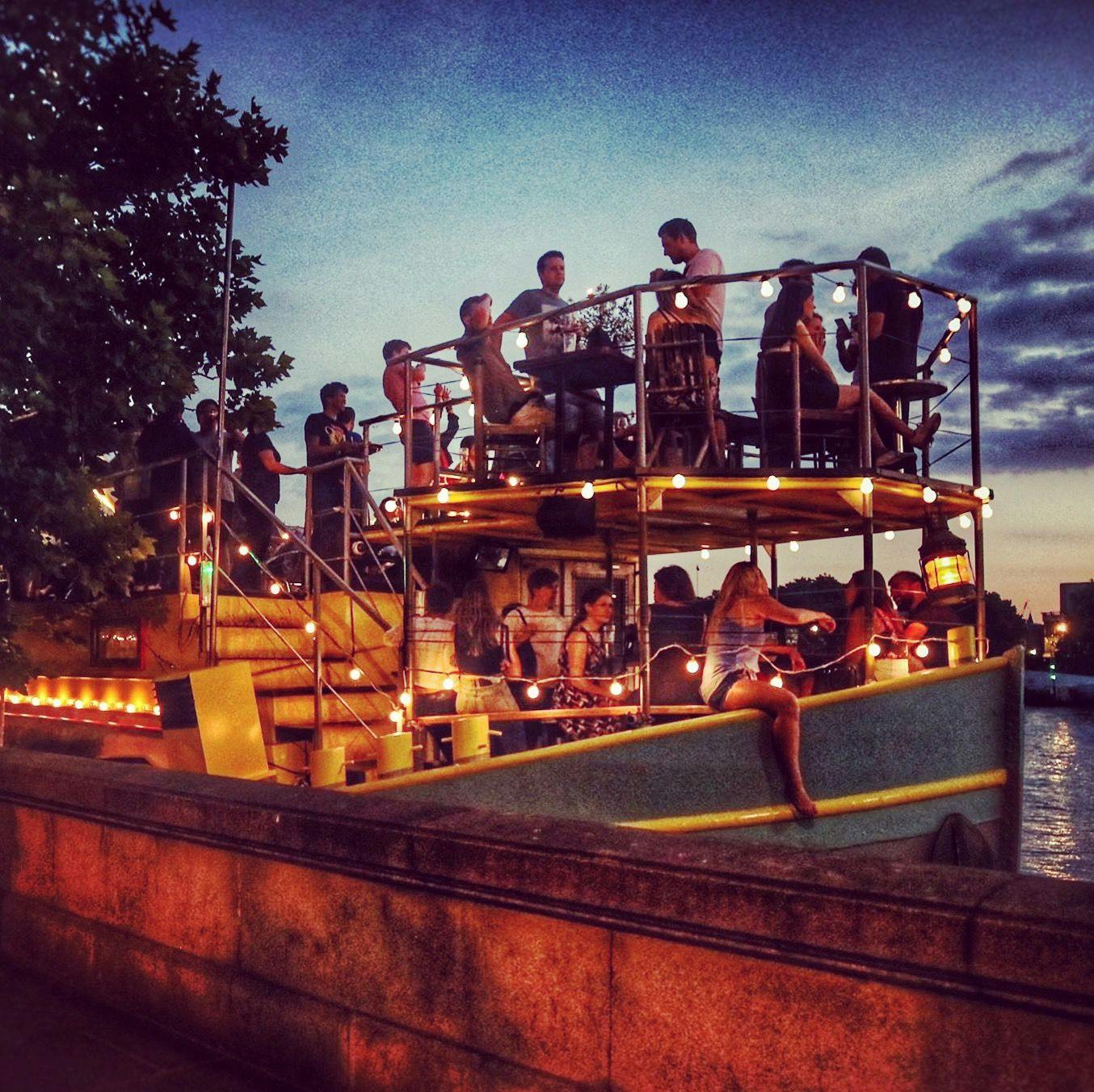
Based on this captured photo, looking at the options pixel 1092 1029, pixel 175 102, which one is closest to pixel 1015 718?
pixel 1092 1029

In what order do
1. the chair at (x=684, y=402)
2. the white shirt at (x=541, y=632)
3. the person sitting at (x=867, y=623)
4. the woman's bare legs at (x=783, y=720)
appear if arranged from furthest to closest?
the white shirt at (x=541, y=632) < the chair at (x=684, y=402) < the person sitting at (x=867, y=623) < the woman's bare legs at (x=783, y=720)

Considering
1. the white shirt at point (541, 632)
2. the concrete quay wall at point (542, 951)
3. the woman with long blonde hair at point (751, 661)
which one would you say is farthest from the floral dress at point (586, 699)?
the concrete quay wall at point (542, 951)

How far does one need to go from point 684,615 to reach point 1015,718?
2.64 meters

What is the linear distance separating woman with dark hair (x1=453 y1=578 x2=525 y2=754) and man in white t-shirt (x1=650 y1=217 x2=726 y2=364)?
112 inches

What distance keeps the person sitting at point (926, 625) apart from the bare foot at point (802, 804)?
64.3 inches

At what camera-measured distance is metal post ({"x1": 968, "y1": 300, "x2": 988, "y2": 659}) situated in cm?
902

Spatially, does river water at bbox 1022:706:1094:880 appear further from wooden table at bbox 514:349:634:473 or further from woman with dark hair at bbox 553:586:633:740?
wooden table at bbox 514:349:634:473

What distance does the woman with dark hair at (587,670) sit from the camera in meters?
8.97

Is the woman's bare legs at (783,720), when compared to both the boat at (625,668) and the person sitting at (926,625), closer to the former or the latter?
the boat at (625,668)

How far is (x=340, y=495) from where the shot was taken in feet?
41.4

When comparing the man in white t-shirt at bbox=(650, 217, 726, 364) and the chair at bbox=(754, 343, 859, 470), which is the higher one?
the man in white t-shirt at bbox=(650, 217, 726, 364)

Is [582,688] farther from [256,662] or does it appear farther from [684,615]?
[256,662]

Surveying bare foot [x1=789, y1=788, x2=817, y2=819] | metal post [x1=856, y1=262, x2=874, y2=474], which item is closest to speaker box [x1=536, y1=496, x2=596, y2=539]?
metal post [x1=856, y1=262, x2=874, y2=474]

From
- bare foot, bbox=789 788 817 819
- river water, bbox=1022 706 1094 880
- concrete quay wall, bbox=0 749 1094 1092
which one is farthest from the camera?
river water, bbox=1022 706 1094 880
